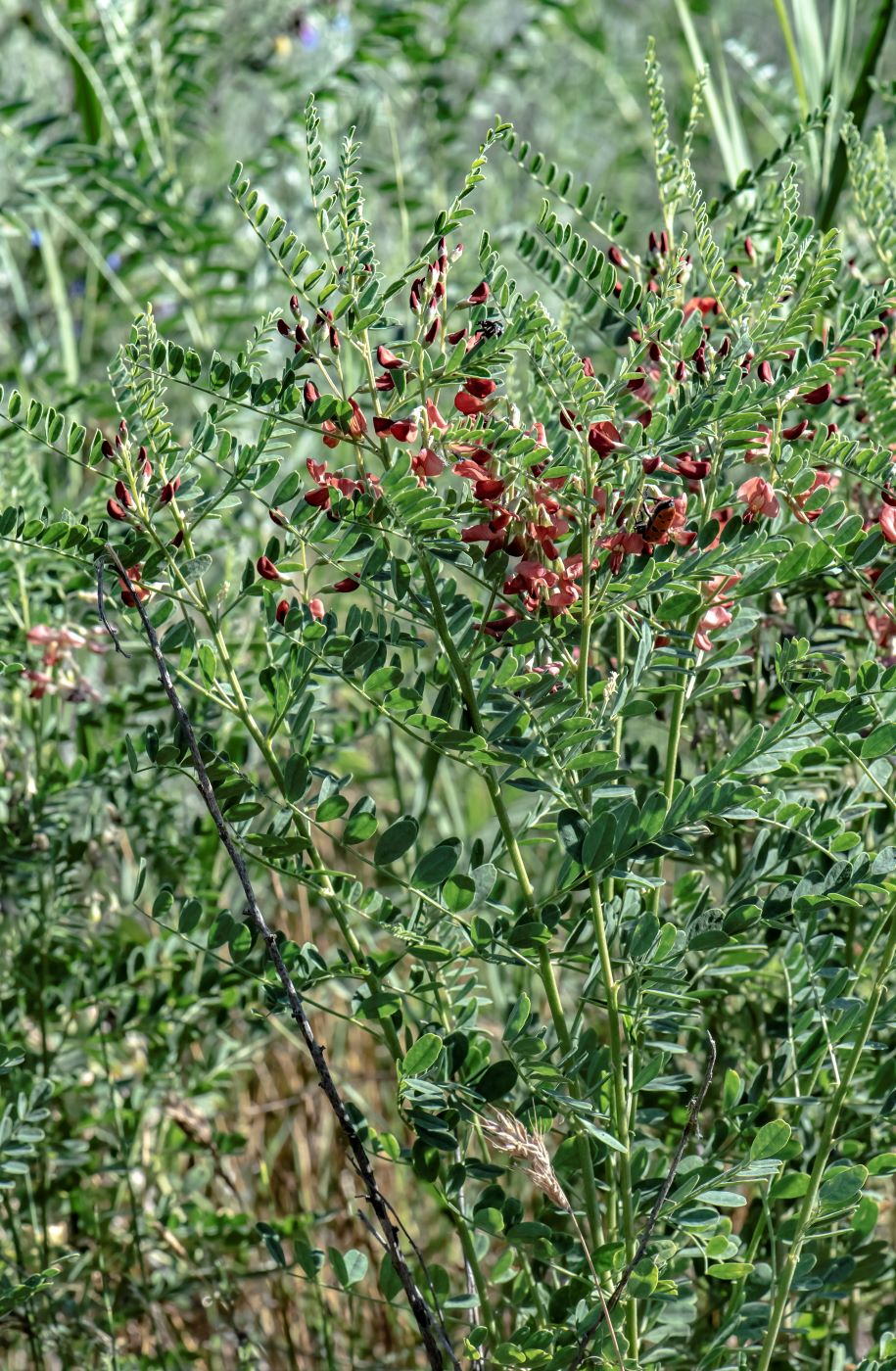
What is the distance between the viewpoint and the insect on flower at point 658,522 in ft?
2.21

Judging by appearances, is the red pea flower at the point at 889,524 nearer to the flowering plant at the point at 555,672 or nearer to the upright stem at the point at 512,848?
the flowering plant at the point at 555,672

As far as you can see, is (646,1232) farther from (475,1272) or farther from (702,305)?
(702,305)

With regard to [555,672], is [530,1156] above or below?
below

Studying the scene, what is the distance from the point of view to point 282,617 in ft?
2.34

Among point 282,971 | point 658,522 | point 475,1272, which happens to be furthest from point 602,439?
point 475,1272

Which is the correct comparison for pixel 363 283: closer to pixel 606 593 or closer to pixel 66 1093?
pixel 606 593

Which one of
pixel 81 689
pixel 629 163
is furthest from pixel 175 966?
pixel 629 163

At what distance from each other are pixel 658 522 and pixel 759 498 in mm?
61

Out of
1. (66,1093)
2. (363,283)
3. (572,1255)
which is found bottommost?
(66,1093)

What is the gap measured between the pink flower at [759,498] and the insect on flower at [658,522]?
40 millimetres

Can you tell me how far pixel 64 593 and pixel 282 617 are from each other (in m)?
0.35

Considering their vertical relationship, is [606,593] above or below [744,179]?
below

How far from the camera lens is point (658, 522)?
67cm

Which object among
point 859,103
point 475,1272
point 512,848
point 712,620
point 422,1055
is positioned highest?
point 859,103
